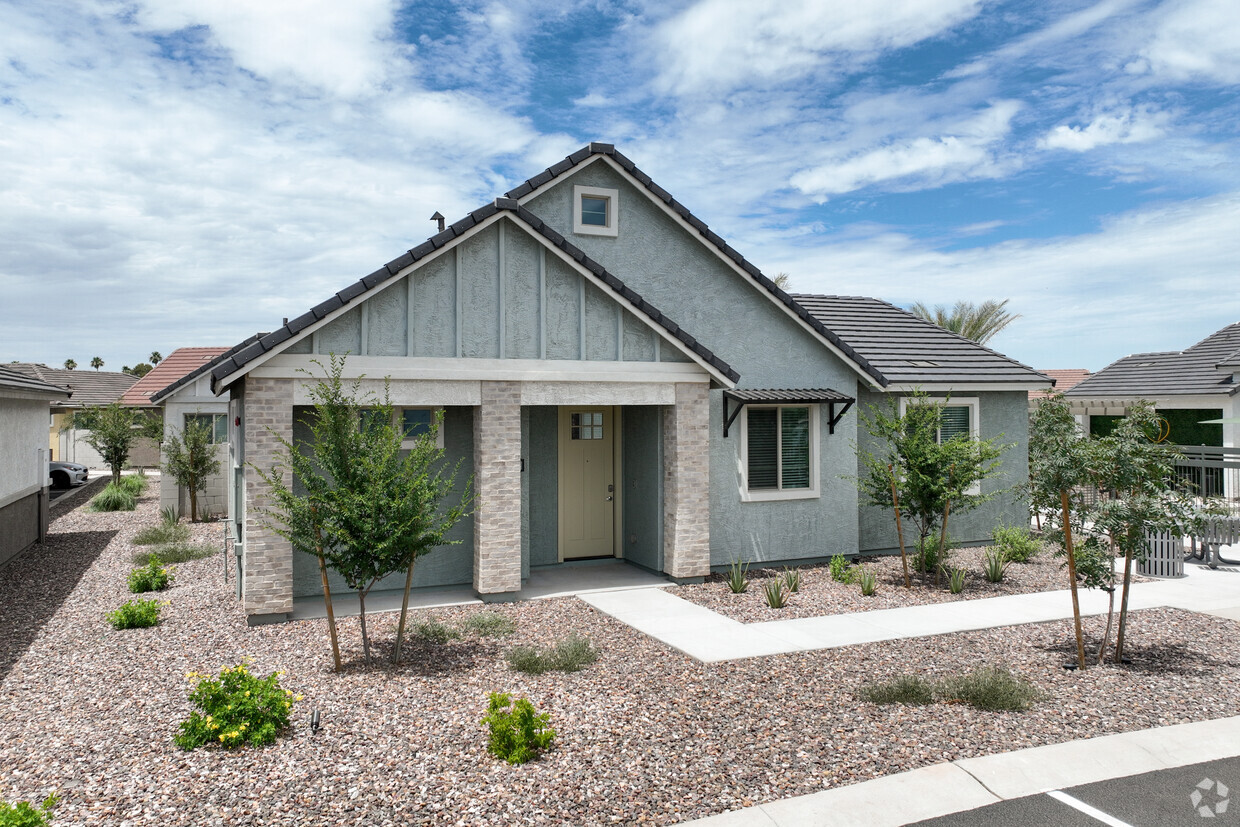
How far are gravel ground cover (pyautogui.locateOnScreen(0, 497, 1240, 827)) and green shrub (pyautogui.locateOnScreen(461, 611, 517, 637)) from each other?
0.57 ft

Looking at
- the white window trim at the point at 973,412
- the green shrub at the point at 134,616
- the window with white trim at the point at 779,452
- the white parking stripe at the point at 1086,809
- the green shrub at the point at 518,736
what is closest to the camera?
the white parking stripe at the point at 1086,809

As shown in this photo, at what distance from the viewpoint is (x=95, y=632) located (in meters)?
9.45

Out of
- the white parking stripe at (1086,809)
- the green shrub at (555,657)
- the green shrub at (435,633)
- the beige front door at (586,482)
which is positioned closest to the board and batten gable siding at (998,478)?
the beige front door at (586,482)

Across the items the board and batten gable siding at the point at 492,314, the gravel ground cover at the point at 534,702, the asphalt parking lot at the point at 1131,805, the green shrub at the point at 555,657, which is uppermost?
the board and batten gable siding at the point at 492,314

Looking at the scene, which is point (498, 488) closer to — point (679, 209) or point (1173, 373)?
point (679, 209)

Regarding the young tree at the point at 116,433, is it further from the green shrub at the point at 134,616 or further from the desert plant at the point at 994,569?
the desert plant at the point at 994,569

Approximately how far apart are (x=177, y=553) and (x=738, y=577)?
33.5 ft

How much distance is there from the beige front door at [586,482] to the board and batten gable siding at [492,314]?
6.90ft

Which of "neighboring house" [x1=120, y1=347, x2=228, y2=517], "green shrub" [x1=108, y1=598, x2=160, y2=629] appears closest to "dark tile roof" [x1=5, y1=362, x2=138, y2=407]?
"neighboring house" [x1=120, y1=347, x2=228, y2=517]

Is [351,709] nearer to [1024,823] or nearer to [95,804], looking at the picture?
[95,804]

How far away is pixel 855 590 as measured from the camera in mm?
11422

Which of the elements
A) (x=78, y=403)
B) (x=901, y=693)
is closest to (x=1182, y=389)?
(x=901, y=693)

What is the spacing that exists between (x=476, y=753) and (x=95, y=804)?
2404mm

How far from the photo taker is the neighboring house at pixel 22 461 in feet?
45.3
